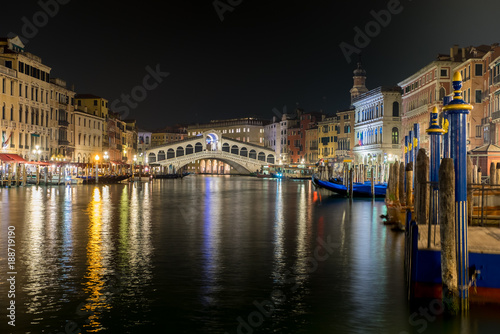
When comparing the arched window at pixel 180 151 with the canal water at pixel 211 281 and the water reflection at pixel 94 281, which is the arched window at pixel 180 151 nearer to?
the canal water at pixel 211 281

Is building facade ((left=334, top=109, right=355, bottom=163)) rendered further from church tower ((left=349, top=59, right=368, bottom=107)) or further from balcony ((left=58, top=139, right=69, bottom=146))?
balcony ((left=58, top=139, right=69, bottom=146))

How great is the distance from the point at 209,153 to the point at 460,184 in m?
87.2

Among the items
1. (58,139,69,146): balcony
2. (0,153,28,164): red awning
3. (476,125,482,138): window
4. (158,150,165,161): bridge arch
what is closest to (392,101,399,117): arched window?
(476,125,482,138): window

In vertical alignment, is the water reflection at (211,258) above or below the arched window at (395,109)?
below

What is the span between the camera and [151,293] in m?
9.27

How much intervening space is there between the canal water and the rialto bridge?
7740 cm

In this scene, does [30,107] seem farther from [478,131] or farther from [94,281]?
[94,281]

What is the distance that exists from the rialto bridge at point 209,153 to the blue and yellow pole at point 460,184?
8619 centimetres

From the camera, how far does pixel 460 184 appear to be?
324 inches

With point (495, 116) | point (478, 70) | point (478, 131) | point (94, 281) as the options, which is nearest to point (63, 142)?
point (478, 131)

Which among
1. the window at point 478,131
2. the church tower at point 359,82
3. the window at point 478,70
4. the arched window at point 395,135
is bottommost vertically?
the window at point 478,131

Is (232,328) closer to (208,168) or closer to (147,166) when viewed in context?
(147,166)

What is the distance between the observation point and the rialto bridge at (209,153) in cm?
9580

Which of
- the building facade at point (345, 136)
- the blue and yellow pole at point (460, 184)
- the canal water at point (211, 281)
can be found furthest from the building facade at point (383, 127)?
the blue and yellow pole at point (460, 184)
